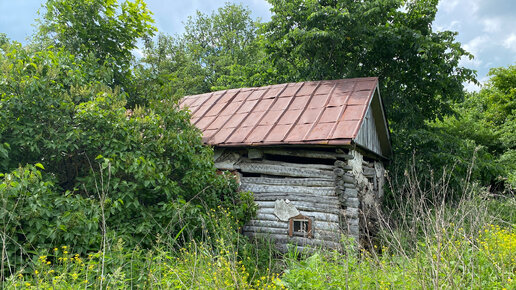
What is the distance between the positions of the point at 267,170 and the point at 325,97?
2.43 meters

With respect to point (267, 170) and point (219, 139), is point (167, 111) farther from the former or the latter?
point (267, 170)

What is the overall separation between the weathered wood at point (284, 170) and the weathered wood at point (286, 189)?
25cm

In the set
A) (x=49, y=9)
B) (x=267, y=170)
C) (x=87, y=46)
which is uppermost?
(x=49, y=9)

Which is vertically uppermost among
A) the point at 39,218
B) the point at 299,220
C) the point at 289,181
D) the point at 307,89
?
the point at 307,89

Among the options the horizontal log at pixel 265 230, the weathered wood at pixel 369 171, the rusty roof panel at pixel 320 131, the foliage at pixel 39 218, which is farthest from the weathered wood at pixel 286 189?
the foliage at pixel 39 218

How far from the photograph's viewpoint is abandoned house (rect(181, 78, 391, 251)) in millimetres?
7012

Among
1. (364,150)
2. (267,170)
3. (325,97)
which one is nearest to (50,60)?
(267,170)

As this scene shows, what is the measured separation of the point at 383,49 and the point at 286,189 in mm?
8286

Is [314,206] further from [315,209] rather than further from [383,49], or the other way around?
[383,49]

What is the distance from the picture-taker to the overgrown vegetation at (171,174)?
376cm

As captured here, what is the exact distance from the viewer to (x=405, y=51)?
41.7 feet

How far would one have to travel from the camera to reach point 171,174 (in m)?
6.38

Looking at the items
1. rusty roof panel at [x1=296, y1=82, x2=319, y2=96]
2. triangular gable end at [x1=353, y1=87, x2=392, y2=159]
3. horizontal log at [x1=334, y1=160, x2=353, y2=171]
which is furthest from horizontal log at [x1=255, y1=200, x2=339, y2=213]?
rusty roof panel at [x1=296, y1=82, x2=319, y2=96]

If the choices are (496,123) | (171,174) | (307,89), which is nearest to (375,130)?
(307,89)
